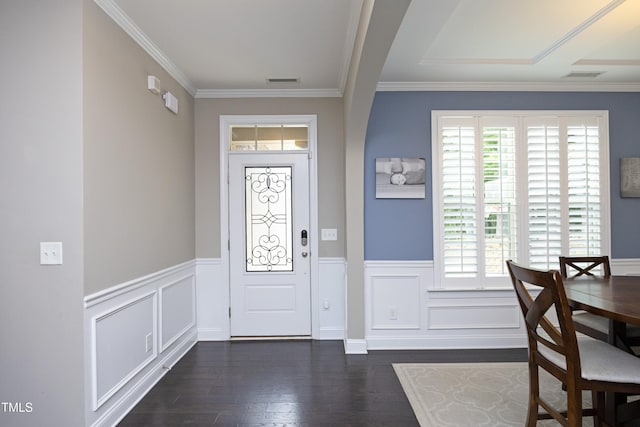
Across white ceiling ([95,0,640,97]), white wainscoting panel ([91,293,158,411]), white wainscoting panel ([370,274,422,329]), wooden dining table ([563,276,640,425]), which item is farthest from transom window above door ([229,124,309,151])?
wooden dining table ([563,276,640,425])

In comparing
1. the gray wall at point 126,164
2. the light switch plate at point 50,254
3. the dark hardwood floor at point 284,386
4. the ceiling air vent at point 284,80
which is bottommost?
the dark hardwood floor at point 284,386

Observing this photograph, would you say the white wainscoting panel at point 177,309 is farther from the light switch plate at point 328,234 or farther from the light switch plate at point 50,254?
the light switch plate at point 328,234

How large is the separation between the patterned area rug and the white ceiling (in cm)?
266

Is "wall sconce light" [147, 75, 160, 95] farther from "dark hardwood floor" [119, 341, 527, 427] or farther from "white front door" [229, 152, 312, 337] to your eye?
"dark hardwood floor" [119, 341, 527, 427]

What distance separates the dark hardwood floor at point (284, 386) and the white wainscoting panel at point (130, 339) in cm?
12

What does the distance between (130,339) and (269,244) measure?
1684 mm

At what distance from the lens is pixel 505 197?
363cm

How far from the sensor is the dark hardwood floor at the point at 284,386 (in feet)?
7.80

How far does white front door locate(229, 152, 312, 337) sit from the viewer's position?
12.9 feet

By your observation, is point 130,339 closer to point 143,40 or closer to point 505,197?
point 143,40

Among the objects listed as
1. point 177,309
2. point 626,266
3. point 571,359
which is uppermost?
point 626,266

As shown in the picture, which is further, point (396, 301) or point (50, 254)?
point (396, 301)

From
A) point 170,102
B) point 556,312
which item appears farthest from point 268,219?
point 556,312

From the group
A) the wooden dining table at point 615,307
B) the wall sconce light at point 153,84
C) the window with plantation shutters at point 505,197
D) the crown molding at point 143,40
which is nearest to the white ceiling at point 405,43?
the crown molding at point 143,40
